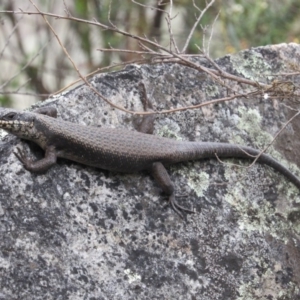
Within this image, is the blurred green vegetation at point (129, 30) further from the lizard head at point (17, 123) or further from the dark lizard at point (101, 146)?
the lizard head at point (17, 123)

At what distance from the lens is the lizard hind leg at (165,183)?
3551 mm

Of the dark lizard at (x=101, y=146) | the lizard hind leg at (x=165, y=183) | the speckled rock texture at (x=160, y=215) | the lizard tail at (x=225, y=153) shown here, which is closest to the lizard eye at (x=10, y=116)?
the dark lizard at (x=101, y=146)

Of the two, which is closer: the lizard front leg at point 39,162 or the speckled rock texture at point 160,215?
the speckled rock texture at point 160,215

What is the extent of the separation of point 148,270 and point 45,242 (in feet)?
1.82

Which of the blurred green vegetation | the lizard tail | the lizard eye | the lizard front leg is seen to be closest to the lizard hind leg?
the lizard tail

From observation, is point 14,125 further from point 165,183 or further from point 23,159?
point 165,183

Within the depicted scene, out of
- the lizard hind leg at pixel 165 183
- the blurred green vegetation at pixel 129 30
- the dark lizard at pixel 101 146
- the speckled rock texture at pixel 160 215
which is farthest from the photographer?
the blurred green vegetation at pixel 129 30

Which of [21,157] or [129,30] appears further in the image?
[129,30]

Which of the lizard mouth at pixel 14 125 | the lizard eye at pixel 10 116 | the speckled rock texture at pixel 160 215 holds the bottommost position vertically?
the speckled rock texture at pixel 160 215

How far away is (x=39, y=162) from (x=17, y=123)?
235 mm

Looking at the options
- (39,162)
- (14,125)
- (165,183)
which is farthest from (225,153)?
(14,125)

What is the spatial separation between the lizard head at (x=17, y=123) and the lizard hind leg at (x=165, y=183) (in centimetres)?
71

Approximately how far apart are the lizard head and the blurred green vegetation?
2.67m

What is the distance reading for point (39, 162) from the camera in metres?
3.28
